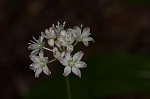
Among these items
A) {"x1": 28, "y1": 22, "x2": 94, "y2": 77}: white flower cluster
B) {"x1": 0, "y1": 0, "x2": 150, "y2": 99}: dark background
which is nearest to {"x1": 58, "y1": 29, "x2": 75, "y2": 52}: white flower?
{"x1": 28, "y1": 22, "x2": 94, "y2": 77}: white flower cluster

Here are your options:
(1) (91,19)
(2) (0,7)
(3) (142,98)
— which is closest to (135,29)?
(1) (91,19)

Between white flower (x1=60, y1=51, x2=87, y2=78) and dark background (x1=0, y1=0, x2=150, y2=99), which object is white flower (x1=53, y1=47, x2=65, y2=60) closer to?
white flower (x1=60, y1=51, x2=87, y2=78)

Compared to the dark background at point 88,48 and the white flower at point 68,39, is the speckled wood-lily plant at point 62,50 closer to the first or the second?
the white flower at point 68,39

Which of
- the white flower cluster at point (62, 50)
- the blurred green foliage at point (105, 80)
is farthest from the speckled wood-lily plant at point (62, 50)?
the blurred green foliage at point (105, 80)

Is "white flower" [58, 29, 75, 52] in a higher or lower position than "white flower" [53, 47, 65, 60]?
higher

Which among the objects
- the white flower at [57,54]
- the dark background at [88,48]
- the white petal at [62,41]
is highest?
the dark background at [88,48]

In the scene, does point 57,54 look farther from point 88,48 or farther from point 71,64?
point 88,48

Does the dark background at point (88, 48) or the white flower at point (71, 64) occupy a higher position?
the dark background at point (88, 48)
